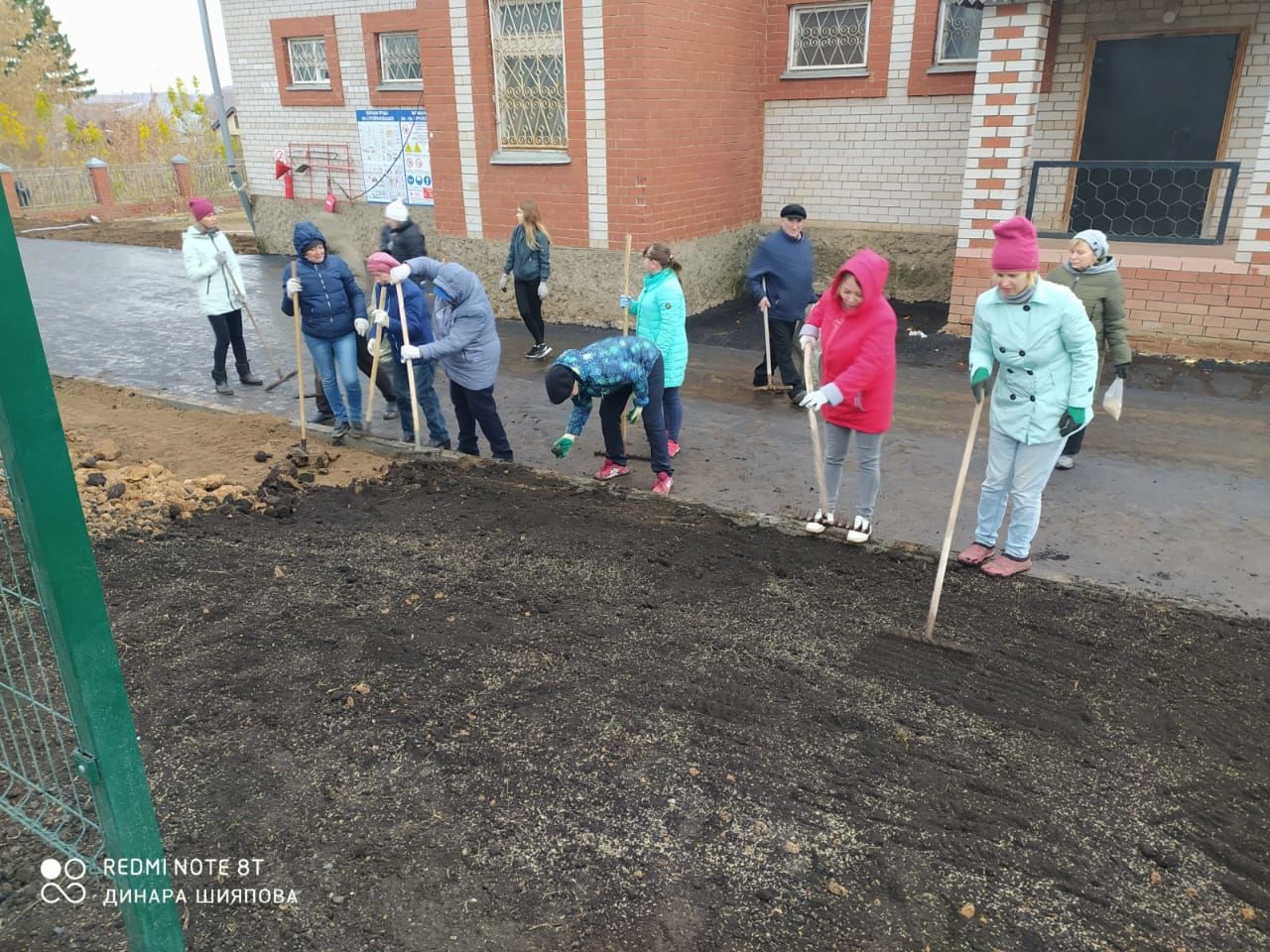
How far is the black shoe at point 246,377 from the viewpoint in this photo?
9.07 metres

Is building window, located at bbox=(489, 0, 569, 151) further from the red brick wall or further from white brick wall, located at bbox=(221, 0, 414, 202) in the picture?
the red brick wall

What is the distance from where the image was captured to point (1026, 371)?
4.65 m

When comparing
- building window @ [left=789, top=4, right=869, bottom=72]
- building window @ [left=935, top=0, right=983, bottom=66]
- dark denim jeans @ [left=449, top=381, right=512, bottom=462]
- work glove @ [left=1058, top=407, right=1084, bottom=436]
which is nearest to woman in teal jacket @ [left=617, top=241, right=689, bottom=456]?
dark denim jeans @ [left=449, top=381, right=512, bottom=462]

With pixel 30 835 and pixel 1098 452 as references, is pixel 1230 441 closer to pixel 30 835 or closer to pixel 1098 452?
pixel 1098 452

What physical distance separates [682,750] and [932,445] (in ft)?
14.3

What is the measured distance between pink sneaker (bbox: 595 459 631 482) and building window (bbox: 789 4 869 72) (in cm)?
765

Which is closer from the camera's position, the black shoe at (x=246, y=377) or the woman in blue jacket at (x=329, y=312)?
the woman in blue jacket at (x=329, y=312)

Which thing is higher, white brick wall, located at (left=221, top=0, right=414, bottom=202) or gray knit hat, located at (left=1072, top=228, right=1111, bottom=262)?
white brick wall, located at (left=221, top=0, right=414, bottom=202)

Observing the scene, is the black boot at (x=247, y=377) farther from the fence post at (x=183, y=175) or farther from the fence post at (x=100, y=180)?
the fence post at (x=183, y=175)

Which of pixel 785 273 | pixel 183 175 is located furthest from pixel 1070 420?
pixel 183 175

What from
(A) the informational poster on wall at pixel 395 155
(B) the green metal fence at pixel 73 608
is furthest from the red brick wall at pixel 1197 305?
(B) the green metal fence at pixel 73 608

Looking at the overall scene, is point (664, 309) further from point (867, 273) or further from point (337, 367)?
point (337, 367)

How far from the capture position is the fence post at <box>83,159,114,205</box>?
24.7m

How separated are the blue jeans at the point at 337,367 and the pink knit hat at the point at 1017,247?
199 inches
